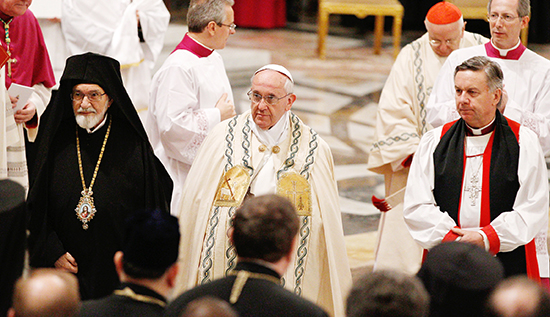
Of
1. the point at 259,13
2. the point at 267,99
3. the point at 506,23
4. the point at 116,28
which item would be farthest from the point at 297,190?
the point at 259,13

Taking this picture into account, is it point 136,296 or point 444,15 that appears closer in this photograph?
point 136,296

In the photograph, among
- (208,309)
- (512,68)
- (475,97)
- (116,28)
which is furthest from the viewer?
(116,28)

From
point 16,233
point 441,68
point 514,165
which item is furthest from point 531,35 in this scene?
point 16,233

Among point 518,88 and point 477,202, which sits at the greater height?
point 518,88

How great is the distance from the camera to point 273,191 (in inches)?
171

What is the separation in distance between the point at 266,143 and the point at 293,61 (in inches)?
330

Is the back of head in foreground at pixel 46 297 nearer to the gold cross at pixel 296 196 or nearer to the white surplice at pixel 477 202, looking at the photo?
the gold cross at pixel 296 196

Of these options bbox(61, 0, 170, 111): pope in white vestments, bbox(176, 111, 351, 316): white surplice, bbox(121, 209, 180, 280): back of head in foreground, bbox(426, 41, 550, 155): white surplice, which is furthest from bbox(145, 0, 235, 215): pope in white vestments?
bbox(121, 209, 180, 280): back of head in foreground

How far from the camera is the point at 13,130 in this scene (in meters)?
5.01

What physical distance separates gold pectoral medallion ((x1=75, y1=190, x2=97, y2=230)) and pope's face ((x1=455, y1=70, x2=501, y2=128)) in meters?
1.97

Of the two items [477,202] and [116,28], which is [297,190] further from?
[116,28]

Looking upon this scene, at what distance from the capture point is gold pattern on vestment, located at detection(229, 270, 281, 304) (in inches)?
106

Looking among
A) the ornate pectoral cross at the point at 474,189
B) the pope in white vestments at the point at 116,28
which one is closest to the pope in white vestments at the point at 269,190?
the ornate pectoral cross at the point at 474,189

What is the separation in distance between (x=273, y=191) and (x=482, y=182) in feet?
3.54
